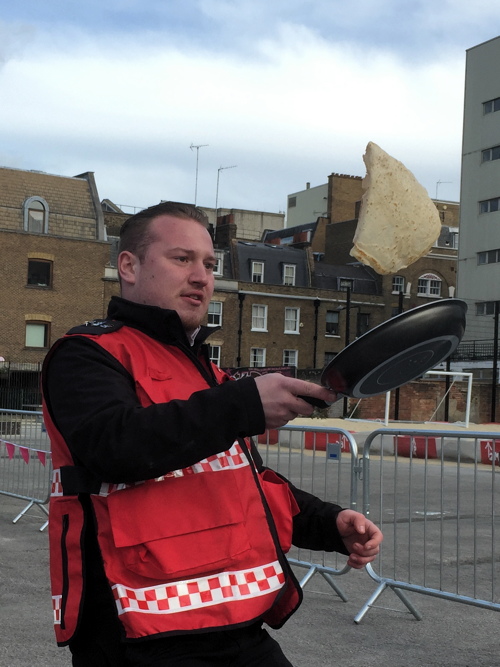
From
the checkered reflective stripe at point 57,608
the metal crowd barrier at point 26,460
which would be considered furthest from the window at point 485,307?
the checkered reflective stripe at point 57,608

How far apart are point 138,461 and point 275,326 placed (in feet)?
180

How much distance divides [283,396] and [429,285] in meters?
64.2

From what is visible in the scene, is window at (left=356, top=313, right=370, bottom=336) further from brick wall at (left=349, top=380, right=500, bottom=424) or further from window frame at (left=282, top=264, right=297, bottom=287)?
brick wall at (left=349, top=380, right=500, bottom=424)

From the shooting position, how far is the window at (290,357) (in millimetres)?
57281

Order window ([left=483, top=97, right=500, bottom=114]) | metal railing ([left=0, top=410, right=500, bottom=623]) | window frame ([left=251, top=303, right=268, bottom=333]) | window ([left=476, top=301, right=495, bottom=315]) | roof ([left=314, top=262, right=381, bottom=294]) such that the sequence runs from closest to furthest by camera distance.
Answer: metal railing ([left=0, top=410, right=500, bottom=623]), window ([left=483, top=97, right=500, bottom=114]), window ([left=476, top=301, right=495, bottom=315]), window frame ([left=251, top=303, right=268, bottom=333]), roof ([left=314, top=262, right=381, bottom=294])

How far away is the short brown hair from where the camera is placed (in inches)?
99.4

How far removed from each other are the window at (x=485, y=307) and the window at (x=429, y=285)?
1025cm

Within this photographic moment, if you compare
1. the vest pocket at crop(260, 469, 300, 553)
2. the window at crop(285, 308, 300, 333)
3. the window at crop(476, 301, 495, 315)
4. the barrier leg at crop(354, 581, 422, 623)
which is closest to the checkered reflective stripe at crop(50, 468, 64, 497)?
the vest pocket at crop(260, 469, 300, 553)

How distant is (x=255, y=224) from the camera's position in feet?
264

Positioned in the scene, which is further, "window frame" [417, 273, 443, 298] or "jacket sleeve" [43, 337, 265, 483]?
"window frame" [417, 273, 443, 298]

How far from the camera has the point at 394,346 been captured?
2.10 m

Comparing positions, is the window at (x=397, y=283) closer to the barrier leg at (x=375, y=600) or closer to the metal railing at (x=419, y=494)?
the metal railing at (x=419, y=494)

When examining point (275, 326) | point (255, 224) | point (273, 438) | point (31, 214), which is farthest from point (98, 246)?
point (273, 438)

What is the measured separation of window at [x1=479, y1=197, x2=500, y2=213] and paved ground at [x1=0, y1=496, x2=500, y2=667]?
47522 millimetres
